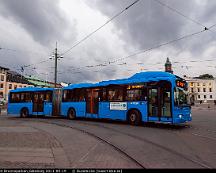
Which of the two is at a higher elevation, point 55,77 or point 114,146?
point 55,77

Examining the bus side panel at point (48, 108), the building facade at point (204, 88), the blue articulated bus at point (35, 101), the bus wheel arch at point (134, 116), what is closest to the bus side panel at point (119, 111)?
the bus wheel arch at point (134, 116)

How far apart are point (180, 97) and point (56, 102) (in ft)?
39.1

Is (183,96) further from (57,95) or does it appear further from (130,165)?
(57,95)

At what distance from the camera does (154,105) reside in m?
14.3

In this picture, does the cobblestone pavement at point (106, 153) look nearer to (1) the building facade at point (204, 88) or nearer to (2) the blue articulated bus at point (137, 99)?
(2) the blue articulated bus at point (137, 99)

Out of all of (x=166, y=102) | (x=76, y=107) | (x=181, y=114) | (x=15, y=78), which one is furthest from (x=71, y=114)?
(x=15, y=78)

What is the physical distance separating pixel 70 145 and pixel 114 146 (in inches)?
60.8

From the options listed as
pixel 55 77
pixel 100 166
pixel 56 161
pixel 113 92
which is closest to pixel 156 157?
pixel 100 166

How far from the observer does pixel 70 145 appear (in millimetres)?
8555

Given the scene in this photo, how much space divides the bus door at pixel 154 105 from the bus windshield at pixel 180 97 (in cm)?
105

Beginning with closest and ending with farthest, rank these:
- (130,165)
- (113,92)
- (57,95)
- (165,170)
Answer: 1. (165,170)
2. (130,165)
3. (113,92)
4. (57,95)

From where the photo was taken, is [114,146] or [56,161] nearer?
[56,161]

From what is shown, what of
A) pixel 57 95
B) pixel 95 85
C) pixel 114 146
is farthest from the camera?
pixel 57 95

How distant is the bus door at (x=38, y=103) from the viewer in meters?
22.8
